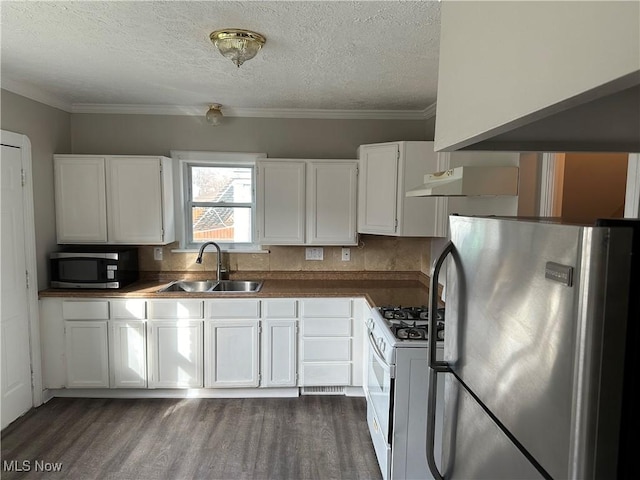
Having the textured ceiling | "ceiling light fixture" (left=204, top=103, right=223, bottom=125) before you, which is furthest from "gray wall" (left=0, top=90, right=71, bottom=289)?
"ceiling light fixture" (left=204, top=103, right=223, bottom=125)

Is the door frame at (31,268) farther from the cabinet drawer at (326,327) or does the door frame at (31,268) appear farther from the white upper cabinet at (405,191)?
the white upper cabinet at (405,191)

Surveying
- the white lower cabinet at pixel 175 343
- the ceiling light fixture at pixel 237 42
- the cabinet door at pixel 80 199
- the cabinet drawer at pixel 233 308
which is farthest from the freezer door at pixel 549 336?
the cabinet door at pixel 80 199

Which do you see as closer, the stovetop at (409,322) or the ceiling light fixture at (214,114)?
the stovetop at (409,322)

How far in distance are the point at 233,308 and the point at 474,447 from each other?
101 inches

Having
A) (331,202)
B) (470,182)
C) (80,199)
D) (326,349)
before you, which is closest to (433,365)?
(470,182)

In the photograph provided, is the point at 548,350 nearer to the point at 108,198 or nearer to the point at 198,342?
the point at 198,342

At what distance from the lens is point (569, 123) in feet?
2.49

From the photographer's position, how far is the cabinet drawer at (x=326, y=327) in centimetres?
329

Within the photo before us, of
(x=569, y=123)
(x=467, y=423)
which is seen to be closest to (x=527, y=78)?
(x=569, y=123)

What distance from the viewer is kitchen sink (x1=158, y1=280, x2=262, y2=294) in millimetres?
3596

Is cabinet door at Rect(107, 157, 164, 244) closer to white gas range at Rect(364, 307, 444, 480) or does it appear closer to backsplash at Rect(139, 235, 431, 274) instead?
backsplash at Rect(139, 235, 431, 274)

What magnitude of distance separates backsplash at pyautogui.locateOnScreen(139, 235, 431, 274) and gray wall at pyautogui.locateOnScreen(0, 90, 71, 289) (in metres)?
0.75

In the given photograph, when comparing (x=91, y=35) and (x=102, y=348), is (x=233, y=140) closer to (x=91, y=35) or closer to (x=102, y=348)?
(x=91, y=35)

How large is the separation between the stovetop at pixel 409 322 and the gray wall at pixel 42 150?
2.71 m
